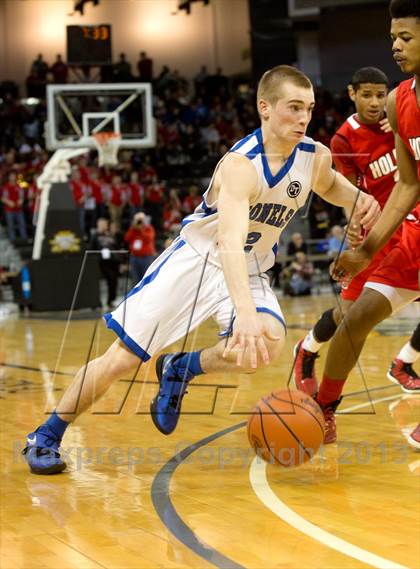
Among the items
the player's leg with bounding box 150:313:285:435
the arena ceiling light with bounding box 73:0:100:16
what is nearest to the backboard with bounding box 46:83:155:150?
the arena ceiling light with bounding box 73:0:100:16

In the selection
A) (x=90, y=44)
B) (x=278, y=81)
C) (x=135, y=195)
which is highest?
(x=90, y=44)

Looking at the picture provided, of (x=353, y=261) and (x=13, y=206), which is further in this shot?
(x=13, y=206)

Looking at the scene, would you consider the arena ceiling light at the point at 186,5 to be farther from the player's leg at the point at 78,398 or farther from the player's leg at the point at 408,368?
the player's leg at the point at 78,398

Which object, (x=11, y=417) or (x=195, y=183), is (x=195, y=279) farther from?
(x=195, y=183)

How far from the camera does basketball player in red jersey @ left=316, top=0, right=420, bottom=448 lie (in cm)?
383

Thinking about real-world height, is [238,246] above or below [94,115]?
below

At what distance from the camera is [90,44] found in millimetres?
19734

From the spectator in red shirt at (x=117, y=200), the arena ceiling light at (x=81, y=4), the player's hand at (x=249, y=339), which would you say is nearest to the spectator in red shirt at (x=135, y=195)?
the spectator in red shirt at (x=117, y=200)

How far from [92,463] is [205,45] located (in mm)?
25181

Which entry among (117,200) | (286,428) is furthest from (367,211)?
(117,200)

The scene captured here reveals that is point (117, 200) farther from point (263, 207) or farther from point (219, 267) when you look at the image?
point (263, 207)

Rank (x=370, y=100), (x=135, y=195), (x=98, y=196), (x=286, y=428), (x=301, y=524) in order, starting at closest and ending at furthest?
(x=301, y=524)
(x=286, y=428)
(x=370, y=100)
(x=98, y=196)
(x=135, y=195)

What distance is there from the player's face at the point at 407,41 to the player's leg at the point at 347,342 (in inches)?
61.7

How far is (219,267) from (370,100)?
75.1 inches
